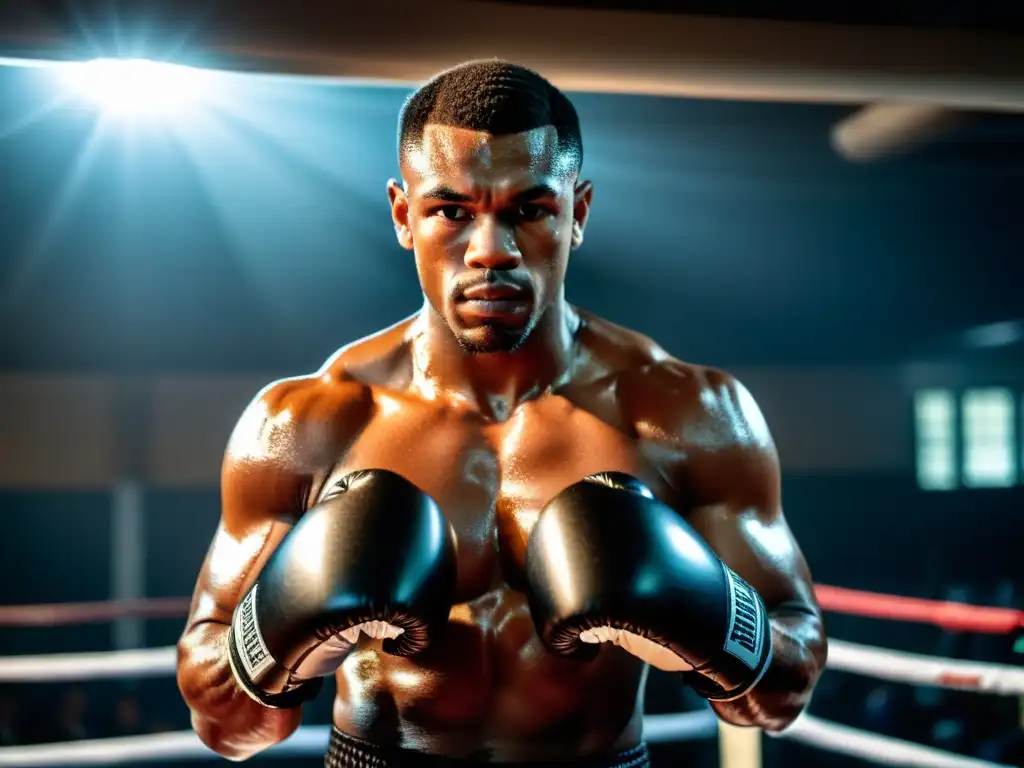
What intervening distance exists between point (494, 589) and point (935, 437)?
26.3ft

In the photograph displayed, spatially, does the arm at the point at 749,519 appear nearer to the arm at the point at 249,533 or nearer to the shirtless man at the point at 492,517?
the shirtless man at the point at 492,517

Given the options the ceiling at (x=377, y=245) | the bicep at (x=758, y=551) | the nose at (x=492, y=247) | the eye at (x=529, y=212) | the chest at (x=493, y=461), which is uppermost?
the ceiling at (x=377, y=245)

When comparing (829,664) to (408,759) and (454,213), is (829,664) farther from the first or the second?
(454,213)

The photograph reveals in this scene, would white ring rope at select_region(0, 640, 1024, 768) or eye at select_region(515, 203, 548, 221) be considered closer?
eye at select_region(515, 203, 548, 221)

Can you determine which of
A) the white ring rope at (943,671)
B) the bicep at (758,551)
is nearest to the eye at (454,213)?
the bicep at (758,551)

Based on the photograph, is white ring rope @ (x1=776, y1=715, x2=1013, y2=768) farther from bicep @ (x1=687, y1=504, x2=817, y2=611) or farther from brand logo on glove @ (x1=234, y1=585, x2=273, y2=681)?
brand logo on glove @ (x1=234, y1=585, x2=273, y2=681)

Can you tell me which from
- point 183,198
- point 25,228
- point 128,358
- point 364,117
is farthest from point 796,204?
point 25,228

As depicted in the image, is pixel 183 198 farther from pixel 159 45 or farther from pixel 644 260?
pixel 159 45

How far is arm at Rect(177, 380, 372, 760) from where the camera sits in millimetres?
1234

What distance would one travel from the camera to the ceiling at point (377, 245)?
6.42 meters

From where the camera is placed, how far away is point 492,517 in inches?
50.3

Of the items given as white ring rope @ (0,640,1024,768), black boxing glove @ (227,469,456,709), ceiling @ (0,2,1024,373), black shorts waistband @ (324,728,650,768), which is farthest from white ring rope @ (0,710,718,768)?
ceiling @ (0,2,1024,373)

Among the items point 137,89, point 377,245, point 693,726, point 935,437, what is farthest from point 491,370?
point 935,437

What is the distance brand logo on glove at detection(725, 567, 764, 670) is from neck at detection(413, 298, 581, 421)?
1.31ft
